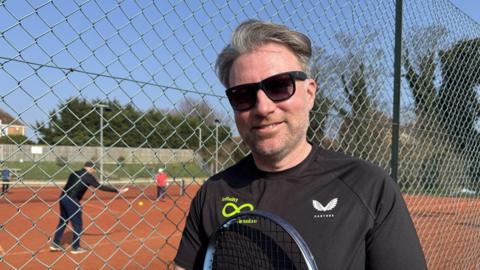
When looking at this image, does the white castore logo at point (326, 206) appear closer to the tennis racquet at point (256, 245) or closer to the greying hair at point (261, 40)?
the tennis racquet at point (256, 245)

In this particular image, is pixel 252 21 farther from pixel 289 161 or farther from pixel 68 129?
pixel 68 129

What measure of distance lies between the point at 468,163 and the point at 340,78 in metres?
2.78

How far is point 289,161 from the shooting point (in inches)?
72.6

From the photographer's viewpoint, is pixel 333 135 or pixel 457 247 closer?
pixel 333 135

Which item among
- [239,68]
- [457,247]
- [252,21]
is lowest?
[457,247]

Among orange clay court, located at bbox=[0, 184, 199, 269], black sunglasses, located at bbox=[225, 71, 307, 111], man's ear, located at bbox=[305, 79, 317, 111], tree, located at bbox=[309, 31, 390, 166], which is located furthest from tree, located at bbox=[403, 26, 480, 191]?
black sunglasses, located at bbox=[225, 71, 307, 111]

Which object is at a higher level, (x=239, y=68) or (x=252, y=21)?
(x=252, y=21)

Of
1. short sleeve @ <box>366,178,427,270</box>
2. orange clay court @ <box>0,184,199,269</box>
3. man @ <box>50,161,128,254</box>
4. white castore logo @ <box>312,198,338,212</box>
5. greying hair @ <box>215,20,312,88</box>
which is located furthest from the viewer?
orange clay court @ <box>0,184,199,269</box>

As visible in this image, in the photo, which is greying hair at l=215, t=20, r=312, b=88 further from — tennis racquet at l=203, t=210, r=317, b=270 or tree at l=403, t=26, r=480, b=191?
tree at l=403, t=26, r=480, b=191

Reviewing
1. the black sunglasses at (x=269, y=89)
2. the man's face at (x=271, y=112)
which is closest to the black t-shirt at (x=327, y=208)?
the man's face at (x=271, y=112)

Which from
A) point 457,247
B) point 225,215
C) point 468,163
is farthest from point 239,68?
point 457,247

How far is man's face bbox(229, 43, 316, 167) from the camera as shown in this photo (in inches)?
70.2

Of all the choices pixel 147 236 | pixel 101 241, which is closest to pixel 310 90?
pixel 147 236

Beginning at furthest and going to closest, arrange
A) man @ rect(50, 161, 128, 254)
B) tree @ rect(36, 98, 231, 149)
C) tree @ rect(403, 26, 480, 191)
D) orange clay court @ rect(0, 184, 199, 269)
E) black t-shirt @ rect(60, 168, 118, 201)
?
1. orange clay court @ rect(0, 184, 199, 269)
2. tree @ rect(403, 26, 480, 191)
3. black t-shirt @ rect(60, 168, 118, 201)
4. man @ rect(50, 161, 128, 254)
5. tree @ rect(36, 98, 231, 149)
